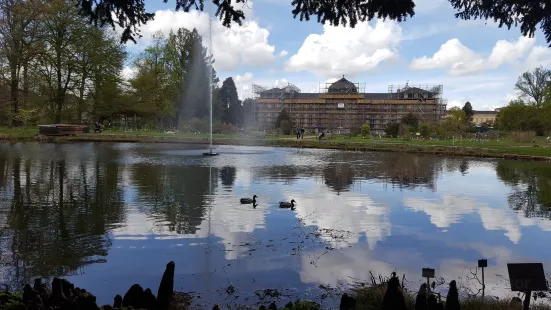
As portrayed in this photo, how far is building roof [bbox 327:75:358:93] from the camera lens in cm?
8125

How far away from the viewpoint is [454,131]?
45.5 meters

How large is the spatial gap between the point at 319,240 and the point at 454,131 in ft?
137

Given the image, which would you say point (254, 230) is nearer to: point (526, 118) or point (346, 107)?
point (526, 118)

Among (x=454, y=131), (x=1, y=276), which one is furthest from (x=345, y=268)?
(x=454, y=131)

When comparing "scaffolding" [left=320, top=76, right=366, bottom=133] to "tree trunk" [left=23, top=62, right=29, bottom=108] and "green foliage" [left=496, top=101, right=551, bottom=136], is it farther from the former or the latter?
"tree trunk" [left=23, top=62, right=29, bottom=108]

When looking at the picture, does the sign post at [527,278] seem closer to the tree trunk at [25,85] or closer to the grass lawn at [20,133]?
the grass lawn at [20,133]

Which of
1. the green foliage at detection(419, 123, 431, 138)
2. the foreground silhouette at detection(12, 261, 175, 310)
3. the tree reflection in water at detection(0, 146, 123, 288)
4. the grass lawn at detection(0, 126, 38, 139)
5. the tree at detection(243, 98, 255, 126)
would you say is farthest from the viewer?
the tree at detection(243, 98, 255, 126)

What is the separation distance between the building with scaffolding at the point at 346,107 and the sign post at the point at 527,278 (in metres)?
72.1

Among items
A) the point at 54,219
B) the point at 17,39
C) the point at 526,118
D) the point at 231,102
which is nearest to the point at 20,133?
the point at 17,39

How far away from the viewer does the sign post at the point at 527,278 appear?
4168mm

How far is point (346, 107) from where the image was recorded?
78000 mm

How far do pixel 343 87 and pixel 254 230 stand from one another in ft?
248

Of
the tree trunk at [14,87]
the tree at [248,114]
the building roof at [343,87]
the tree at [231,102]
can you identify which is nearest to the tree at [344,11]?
the tree trunk at [14,87]

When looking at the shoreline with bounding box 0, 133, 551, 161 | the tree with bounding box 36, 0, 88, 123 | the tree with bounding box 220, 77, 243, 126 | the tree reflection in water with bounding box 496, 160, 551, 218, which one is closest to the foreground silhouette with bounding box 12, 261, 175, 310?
the tree reflection in water with bounding box 496, 160, 551, 218
